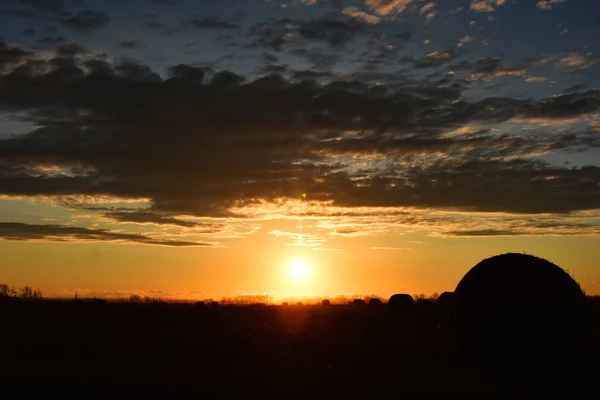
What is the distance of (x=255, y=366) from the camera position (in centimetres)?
1808

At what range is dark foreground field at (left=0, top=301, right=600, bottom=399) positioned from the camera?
14805 millimetres

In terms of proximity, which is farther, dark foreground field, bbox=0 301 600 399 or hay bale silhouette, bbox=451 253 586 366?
hay bale silhouette, bbox=451 253 586 366

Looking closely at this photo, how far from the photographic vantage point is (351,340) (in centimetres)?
2461

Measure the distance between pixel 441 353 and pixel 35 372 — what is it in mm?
11544

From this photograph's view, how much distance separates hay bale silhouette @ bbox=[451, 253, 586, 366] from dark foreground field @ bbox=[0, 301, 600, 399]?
0.45 metres

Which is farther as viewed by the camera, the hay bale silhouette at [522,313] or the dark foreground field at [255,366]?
the hay bale silhouette at [522,313]

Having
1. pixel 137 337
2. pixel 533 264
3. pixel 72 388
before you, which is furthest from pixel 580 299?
pixel 137 337

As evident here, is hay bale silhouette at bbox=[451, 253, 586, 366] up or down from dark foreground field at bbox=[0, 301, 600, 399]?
up

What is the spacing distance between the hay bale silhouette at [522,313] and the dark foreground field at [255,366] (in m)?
0.45

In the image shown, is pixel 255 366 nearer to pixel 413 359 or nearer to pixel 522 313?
pixel 413 359

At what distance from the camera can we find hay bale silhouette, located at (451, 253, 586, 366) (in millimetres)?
16969

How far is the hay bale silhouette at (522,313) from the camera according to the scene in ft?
55.7

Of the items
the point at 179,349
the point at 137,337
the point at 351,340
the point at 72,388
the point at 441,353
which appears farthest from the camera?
the point at 137,337

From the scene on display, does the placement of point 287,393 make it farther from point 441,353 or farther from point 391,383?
point 441,353
